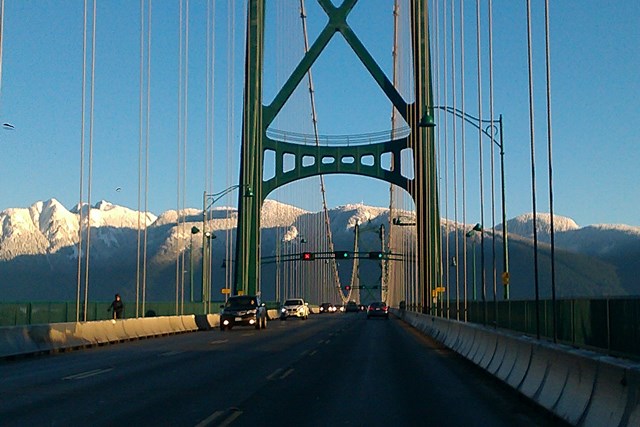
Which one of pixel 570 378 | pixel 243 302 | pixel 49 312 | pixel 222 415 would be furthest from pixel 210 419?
pixel 243 302

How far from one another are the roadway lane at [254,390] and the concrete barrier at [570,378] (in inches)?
14.0

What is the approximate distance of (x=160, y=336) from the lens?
129ft

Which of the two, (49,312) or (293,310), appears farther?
(293,310)

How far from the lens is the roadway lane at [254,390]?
41.0ft

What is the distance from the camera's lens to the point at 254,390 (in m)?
15.8

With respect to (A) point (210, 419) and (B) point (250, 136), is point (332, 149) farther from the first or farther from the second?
(A) point (210, 419)

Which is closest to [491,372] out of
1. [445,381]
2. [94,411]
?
[445,381]

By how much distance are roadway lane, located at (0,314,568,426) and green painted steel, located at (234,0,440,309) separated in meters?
31.6

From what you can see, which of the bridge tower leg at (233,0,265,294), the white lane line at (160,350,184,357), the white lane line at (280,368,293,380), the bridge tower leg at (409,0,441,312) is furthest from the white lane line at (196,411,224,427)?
the bridge tower leg at (233,0,265,294)

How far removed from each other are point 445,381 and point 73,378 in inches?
256

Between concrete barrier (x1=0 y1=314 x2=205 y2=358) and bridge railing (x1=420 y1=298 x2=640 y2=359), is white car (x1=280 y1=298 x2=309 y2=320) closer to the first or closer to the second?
concrete barrier (x1=0 y1=314 x2=205 y2=358)

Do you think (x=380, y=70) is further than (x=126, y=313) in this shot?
Yes

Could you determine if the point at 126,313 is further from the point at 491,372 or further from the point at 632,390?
the point at 632,390

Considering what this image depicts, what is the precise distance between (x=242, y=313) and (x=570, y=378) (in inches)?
1415
